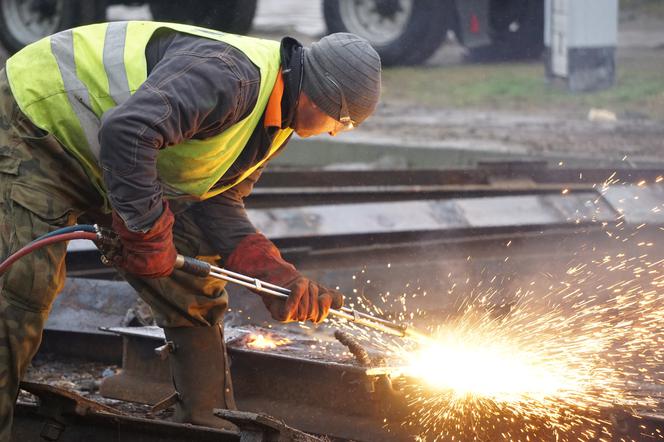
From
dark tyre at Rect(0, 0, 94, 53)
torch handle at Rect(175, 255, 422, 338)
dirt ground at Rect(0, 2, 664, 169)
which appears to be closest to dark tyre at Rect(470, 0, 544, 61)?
dirt ground at Rect(0, 2, 664, 169)

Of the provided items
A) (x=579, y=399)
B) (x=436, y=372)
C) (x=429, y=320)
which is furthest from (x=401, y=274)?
(x=579, y=399)

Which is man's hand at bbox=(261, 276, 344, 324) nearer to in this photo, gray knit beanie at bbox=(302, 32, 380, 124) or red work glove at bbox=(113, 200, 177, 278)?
red work glove at bbox=(113, 200, 177, 278)

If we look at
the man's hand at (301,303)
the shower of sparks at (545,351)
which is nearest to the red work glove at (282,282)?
the man's hand at (301,303)

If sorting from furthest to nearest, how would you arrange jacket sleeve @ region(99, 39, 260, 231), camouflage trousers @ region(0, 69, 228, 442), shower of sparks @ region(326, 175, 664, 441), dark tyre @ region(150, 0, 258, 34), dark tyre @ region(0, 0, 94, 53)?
dark tyre @ region(150, 0, 258, 34) < dark tyre @ region(0, 0, 94, 53) < shower of sparks @ region(326, 175, 664, 441) < camouflage trousers @ region(0, 69, 228, 442) < jacket sleeve @ region(99, 39, 260, 231)

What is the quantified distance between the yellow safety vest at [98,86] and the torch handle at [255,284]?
29 centimetres

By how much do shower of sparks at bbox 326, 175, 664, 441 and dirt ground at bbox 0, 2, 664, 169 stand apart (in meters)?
2.50

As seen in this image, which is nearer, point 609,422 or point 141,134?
point 141,134

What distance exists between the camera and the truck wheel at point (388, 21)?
1177cm

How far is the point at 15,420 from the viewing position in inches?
141

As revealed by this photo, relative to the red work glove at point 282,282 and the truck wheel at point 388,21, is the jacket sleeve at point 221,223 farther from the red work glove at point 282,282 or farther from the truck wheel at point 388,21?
the truck wheel at point 388,21

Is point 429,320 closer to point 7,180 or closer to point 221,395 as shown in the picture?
point 221,395

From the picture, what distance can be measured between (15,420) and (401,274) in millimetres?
2704

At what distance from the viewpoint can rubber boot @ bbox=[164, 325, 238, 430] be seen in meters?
3.79

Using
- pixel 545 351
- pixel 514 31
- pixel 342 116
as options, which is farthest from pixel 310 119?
pixel 514 31
